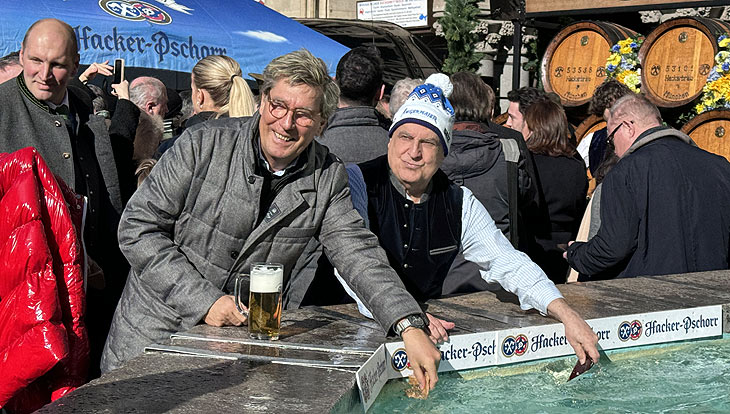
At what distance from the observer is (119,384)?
2.19 m

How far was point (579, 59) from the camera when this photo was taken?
28.8ft

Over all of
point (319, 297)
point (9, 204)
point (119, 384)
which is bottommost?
point (319, 297)

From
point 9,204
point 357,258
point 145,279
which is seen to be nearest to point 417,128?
point 357,258

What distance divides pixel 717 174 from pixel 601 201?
1.79 feet

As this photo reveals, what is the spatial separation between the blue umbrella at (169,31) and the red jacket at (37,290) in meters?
4.70

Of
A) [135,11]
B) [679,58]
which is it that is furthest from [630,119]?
[135,11]

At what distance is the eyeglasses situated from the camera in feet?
8.93

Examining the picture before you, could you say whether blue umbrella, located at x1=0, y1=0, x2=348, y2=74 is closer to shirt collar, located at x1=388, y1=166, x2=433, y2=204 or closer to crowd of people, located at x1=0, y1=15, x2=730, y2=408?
crowd of people, located at x1=0, y1=15, x2=730, y2=408

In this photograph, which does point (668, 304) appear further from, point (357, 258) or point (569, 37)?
point (569, 37)

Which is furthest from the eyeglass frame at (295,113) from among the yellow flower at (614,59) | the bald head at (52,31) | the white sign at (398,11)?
the white sign at (398,11)

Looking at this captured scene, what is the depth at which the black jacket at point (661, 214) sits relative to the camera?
4207 millimetres

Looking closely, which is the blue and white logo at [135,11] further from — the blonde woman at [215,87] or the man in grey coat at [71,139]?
the man in grey coat at [71,139]

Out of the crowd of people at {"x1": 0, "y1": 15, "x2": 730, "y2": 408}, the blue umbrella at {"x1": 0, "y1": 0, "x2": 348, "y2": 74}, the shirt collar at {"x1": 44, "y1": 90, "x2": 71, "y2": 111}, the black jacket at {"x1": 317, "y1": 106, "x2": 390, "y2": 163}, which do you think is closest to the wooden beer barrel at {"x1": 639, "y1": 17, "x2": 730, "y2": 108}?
the crowd of people at {"x1": 0, "y1": 15, "x2": 730, "y2": 408}

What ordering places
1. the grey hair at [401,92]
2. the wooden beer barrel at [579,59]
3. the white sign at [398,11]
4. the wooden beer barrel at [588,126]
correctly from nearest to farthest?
the grey hair at [401,92]
the wooden beer barrel at [588,126]
the wooden beer barrel at [579,59]
the white sign at [398,11]
